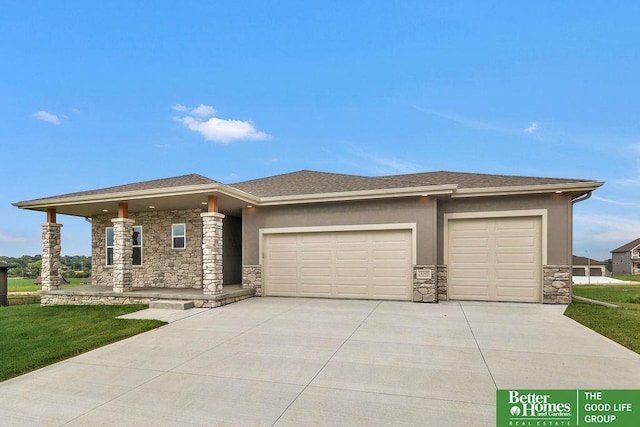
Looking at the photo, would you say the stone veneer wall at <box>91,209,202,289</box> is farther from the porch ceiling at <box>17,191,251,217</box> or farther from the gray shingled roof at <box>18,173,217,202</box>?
the gray shingled roof at <box>18,173,217,202</box>

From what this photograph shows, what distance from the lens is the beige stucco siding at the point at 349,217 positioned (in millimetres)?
9461

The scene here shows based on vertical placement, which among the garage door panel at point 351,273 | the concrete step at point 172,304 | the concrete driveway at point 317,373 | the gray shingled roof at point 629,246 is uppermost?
the garage door panel at point 351,273

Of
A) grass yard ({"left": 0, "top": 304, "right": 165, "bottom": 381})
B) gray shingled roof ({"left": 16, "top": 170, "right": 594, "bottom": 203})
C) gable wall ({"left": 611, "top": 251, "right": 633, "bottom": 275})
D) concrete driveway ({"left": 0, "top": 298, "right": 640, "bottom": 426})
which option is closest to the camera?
concrete driveway ({"left": 0, "top": 298, "right": 640, "bottom": 426})

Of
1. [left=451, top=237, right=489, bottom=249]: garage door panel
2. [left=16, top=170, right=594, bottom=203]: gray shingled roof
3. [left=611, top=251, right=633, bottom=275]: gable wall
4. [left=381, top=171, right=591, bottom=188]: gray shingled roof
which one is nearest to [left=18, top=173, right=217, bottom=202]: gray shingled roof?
[left=16, top=170, right=594, bottom=203]: gray shingled roof

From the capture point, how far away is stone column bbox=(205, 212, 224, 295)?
9266 millimetres

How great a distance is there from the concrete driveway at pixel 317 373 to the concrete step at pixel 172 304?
1977mm

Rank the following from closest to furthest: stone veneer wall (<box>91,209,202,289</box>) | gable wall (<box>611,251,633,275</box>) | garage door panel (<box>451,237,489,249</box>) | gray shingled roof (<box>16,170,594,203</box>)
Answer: garage door panel (<box>451,237,489,249</box>) < gray shingled roof (<box>16,170,594,203</box>) < stone veneer wall (<box>91,209,202,289</box>) < gable wall (<box>611,251,633,275</box>)

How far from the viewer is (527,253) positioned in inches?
372

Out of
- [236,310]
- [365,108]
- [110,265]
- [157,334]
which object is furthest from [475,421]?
[365,108]

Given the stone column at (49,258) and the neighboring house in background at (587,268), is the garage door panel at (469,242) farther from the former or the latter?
the neighboring house in background at (587,268)

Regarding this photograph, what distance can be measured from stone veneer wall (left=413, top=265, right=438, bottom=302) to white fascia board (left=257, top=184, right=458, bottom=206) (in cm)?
223

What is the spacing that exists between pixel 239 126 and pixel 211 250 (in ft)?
139

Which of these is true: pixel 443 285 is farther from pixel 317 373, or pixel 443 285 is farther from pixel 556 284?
pixel 317 373

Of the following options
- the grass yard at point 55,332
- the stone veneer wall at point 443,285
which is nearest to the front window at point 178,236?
the grass yard at point 55,332
